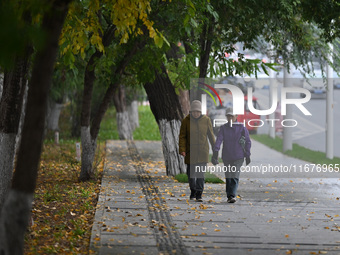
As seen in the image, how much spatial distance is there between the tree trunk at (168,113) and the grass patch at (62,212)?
1.75m

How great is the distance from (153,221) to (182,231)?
799mm

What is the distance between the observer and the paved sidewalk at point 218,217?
914cm

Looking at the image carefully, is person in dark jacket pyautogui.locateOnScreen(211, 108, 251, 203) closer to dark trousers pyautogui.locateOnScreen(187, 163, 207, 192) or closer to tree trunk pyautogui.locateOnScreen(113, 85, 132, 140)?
dark trousers pyautogui.locateOnScreen(187, 163, 207, 192)

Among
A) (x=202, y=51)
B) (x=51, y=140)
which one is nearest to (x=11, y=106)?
(x=202, y=51)

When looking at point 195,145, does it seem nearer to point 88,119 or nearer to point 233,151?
point 233,151

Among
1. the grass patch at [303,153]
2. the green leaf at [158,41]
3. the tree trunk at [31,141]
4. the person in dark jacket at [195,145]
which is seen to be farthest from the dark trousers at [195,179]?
the grass patch at [303,153]

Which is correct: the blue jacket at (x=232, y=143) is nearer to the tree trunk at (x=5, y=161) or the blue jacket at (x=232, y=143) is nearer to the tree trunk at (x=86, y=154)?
the tree trunk at (x=86, y=154)

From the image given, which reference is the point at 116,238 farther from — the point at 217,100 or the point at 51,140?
the point at 51,140

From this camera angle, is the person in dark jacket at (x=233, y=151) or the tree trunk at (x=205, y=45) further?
the tree trunk at (x=205, y=45)

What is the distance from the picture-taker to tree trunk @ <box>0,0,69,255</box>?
6.84m

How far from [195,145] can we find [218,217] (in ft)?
7.40

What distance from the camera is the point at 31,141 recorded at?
23.0ft

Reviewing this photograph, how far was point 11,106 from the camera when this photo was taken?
1010cm

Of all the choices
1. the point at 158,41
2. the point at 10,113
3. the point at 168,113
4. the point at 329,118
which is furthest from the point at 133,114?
the point at 10,113
